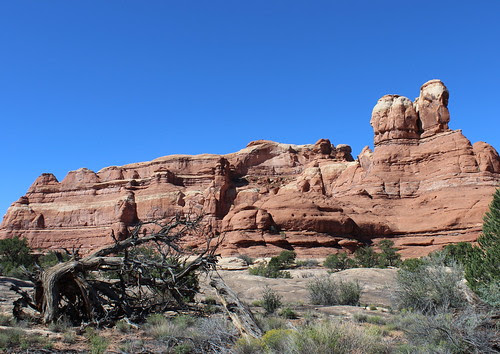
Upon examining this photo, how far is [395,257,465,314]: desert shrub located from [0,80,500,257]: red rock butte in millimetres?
33935

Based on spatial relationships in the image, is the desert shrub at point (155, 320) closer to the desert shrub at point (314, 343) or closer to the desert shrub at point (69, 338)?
the desert shrub at point (69, 338)

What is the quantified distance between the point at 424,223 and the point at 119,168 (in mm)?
70270

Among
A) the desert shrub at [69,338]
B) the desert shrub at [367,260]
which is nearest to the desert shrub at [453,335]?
the desert shrub at [69,338]

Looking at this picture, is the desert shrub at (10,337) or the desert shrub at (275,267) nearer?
the desert shrub at (10,337)

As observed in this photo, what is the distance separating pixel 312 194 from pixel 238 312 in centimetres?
4976

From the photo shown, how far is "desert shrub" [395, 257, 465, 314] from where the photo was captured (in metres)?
10.0

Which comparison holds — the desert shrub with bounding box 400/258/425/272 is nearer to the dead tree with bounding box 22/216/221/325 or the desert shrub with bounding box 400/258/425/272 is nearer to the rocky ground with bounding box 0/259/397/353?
the rocky ground with bounding box 0/259/397/353

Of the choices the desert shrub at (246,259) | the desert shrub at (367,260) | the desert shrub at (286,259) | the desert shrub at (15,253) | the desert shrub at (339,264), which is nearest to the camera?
the desert shrub at (15,253)

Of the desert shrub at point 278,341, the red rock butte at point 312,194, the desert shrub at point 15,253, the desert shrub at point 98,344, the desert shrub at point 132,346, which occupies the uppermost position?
the red rock butte at point 312,194

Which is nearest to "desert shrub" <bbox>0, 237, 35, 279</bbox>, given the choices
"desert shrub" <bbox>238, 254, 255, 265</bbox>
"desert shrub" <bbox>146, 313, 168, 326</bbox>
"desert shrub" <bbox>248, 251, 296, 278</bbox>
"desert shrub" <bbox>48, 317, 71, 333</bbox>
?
"desert shrub" <bbox>248, 251, 296, 278</bbox>

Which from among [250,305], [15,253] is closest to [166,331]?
[250,305]

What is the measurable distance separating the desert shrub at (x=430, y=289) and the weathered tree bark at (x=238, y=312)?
4.88 m

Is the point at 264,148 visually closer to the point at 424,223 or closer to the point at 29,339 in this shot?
the point at 424,223

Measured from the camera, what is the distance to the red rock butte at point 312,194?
161ft
